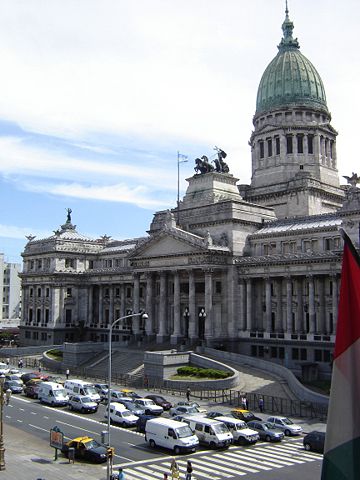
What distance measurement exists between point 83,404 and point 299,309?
119 feet

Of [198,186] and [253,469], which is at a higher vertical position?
[198,186]

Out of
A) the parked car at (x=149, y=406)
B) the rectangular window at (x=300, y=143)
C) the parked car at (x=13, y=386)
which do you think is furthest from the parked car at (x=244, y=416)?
the rectangular window at (x=300, y=143)

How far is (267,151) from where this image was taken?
377 ft

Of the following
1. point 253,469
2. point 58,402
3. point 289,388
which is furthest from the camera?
point 289,388

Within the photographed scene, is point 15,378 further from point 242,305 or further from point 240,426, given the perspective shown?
point 240,426

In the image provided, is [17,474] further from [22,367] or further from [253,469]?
[22,367]

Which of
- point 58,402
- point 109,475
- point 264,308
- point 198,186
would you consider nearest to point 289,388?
point 264,308

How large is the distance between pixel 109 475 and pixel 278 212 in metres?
77.3

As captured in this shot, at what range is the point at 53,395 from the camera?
2557 inches

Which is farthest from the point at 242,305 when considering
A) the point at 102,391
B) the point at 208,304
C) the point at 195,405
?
the point at 195,405

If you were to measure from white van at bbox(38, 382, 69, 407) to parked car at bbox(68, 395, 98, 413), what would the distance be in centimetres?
240

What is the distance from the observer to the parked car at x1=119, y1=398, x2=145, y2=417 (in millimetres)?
56688

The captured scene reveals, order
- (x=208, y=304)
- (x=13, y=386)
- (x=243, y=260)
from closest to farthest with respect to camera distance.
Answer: (x=13, y=386) < (x=208, y=304) < (x=243, y=260)

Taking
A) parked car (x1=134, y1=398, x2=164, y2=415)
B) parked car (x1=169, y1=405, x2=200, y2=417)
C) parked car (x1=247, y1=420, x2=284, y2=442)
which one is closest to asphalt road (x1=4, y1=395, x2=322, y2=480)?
parked car (x1=247, y1=420, x2=284, y2=442)
